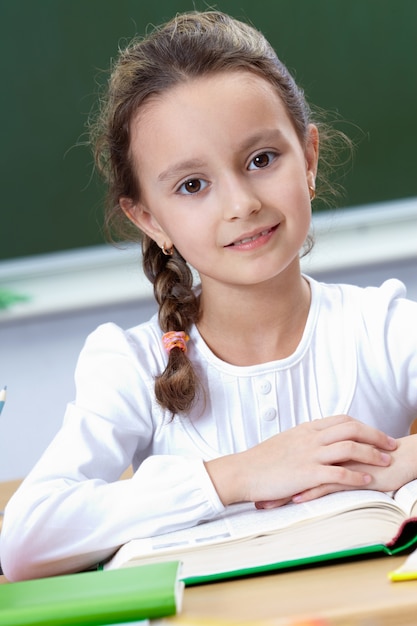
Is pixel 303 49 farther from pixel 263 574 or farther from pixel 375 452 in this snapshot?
pixel 263 574

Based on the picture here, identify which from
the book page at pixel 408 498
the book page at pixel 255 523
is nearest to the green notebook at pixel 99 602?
the book page at pixel 255 523

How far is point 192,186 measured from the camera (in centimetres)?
127

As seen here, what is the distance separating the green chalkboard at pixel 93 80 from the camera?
2.57 metres

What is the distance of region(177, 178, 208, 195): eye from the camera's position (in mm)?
1256

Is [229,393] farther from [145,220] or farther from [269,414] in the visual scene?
[145,220]

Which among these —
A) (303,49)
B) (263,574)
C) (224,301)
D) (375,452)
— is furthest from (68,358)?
(263,574)

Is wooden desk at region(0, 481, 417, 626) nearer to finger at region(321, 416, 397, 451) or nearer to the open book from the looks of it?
the open book

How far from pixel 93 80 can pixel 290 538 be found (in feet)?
6.63

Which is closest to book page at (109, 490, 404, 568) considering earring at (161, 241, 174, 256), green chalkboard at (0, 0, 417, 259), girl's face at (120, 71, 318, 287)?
girl's face at (120, 71, 318, 287)

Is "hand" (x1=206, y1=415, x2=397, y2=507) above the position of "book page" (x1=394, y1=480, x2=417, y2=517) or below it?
above

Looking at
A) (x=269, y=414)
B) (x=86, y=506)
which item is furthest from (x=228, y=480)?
(x=269, y=414)

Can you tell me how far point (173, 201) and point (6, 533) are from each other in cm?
52

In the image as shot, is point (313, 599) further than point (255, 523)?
No

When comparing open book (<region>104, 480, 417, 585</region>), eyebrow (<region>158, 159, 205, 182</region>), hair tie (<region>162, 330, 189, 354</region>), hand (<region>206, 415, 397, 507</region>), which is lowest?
open book (<region>104, 480, 417, 585</region>)
